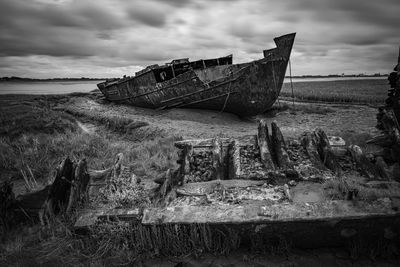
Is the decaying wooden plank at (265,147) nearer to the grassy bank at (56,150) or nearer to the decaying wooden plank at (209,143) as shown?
the decaying wooden plank at (209,143)

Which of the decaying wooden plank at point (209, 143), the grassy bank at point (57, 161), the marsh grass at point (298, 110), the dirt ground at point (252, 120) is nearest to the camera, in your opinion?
the grassy bank at point (57, 161)

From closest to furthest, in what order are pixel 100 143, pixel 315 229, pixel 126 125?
pixel 315 229 → pixel 100 143 → pixel 126 125

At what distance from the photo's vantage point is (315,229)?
2504 millimetres

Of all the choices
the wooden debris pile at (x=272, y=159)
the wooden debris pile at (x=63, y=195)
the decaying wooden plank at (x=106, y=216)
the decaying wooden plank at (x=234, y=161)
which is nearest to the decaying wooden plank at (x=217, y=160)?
the wooden debris pile at (x=272, y=159)

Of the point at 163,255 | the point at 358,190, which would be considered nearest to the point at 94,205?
the point at 163,255

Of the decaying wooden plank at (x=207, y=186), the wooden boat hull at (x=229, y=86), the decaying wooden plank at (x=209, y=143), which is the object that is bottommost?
the decaying wooden plank at (x=207, y=186)

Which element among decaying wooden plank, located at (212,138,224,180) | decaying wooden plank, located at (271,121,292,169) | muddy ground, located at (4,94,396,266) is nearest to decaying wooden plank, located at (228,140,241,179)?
decaying wooden plank, located at (212,138,224,180)

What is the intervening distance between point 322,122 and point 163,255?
10.9m

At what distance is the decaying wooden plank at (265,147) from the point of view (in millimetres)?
3794

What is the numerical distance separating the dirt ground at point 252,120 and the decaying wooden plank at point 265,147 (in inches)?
179

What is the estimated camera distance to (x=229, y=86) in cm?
1241

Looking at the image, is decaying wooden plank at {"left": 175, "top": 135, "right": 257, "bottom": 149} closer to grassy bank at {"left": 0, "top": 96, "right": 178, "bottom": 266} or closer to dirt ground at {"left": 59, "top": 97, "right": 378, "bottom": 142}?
grassy bank at {"left": 0, "top": 96, "right": 178, "bottom": 266}

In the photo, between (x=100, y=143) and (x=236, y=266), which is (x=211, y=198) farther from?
(x=100, y=143)

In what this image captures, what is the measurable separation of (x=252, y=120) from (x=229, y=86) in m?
2.50
